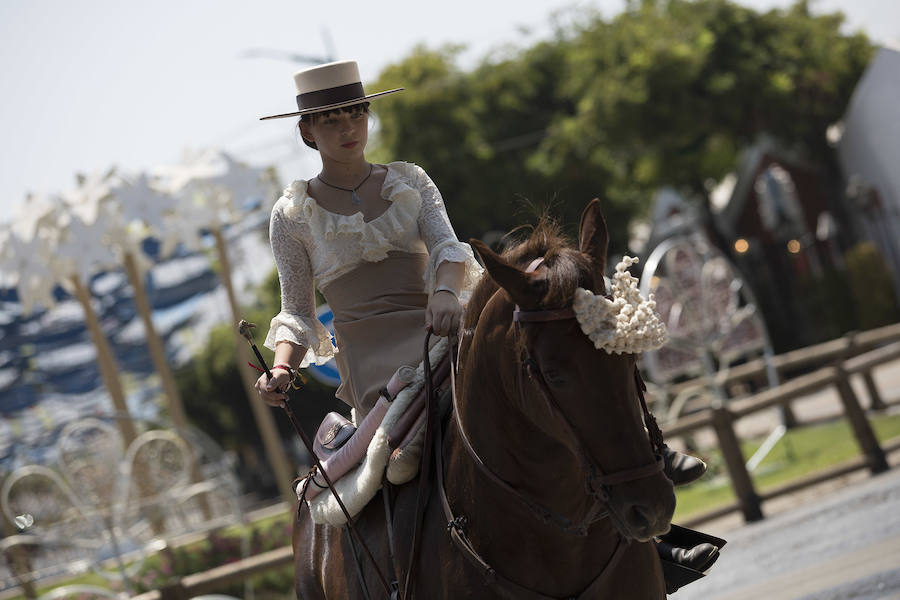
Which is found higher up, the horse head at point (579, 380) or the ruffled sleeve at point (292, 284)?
→ the ruffled sleeve at point (292, 284)

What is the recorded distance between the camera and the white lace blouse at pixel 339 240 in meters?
4.04

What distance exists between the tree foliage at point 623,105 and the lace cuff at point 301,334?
20293 millimetres

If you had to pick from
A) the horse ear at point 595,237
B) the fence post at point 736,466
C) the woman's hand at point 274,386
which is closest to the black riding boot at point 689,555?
the horse ear at point 595,237

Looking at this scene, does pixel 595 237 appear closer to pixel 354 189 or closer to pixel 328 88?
pixel 354 189

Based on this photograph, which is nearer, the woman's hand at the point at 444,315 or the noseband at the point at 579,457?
the noseband at the point at 579,457

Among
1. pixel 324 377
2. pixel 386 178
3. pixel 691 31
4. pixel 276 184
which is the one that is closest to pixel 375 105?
pixel 691 31

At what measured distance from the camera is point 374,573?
3.86 m

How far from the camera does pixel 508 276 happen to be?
3053 mm

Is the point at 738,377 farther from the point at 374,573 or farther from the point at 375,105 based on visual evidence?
the point at 375,105

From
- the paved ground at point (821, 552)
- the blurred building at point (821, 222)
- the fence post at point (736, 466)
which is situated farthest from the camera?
the blurred building at point (821, 222)

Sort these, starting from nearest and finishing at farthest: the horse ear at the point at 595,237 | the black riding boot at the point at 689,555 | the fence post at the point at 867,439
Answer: the horse ear at the point at 595,237 → the black riding boot at the point at 689,555 → the fence post at the point at 867,439

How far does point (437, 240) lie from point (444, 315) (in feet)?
1.62

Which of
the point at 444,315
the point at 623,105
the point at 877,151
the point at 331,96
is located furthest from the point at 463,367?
the point at 877,151

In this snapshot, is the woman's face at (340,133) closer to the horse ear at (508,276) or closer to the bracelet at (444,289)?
the bracelet at (444,289)
